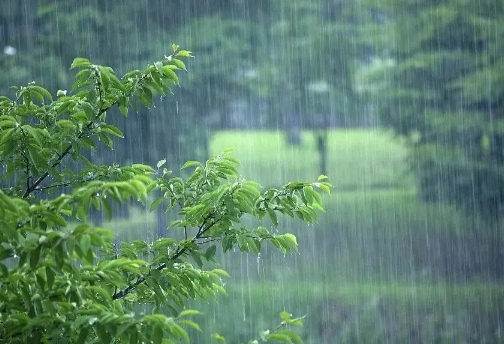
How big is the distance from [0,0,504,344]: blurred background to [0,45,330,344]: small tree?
4.39 m

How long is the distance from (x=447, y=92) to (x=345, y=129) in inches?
38.8

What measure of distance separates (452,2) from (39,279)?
6087 mm

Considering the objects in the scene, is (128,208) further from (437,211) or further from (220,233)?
(220,233)

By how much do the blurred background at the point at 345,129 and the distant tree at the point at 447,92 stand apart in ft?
0.04

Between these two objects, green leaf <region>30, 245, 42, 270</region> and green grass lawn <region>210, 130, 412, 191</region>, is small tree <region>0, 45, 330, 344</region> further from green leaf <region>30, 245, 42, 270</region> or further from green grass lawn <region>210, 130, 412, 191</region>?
green grass lawn <region>210, 130, 412, 191</region>

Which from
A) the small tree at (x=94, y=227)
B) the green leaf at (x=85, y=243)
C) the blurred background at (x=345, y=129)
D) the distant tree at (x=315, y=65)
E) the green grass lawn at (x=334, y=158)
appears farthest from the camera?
the green grass lawn at (x=334, y=158)

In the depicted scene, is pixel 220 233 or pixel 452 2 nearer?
pixel 220 233

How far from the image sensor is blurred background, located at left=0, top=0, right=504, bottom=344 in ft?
22.5

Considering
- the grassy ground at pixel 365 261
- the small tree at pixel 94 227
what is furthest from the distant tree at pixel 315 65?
the small tree at pixel 94 227

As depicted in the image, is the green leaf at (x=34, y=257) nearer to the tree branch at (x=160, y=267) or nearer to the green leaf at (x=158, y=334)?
the green leaf at (x=158, y=334)

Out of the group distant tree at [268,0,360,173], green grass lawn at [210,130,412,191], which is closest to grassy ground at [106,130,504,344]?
green grass lawn at [210,130,412,191]

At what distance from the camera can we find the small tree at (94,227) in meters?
1.73

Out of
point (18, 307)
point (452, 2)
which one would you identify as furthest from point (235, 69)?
point (18, 307)

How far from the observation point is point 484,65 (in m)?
7.24
